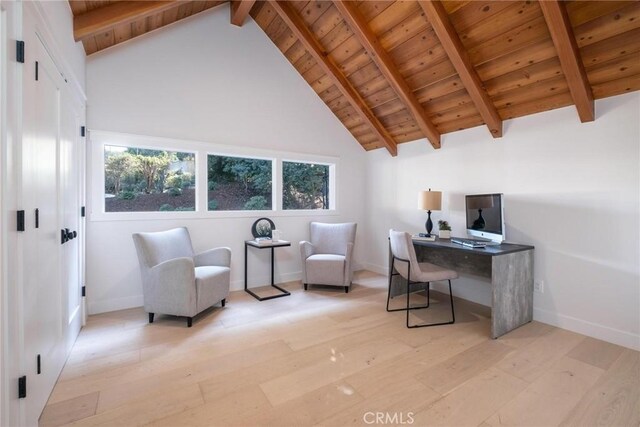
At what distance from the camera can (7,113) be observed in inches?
47.4

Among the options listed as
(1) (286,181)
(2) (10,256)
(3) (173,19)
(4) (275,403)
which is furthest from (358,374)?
(3) (173,19)

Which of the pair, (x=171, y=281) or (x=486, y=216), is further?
(x=486, y=216)

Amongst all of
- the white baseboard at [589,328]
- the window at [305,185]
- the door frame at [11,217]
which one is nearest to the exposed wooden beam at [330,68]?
the window at [305,185]

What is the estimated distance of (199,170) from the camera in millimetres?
3572

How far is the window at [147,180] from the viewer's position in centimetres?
313

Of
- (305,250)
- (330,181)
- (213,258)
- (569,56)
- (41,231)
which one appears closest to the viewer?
(41,231)

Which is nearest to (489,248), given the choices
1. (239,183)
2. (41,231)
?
(239,183)

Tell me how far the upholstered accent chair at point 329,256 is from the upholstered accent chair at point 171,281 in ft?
3.83

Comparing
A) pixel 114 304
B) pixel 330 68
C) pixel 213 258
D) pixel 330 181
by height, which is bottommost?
pixel 114 304

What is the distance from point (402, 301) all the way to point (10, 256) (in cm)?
330

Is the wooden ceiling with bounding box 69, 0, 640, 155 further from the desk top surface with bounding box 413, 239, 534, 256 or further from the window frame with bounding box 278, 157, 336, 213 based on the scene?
the desk top surface with bounding box 413, 239, 534, 256

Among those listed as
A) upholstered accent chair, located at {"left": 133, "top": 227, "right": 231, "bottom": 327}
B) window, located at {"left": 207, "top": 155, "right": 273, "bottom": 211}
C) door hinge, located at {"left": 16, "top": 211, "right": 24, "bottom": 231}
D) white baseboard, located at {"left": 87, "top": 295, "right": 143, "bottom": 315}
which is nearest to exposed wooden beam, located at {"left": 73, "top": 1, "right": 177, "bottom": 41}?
window, located at {"left": 207, "top": 155, "right": 273, "bottom": 211}

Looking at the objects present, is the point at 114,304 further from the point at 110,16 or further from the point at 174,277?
the point at 110,16

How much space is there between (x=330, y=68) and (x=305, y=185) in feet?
→ 5.57
